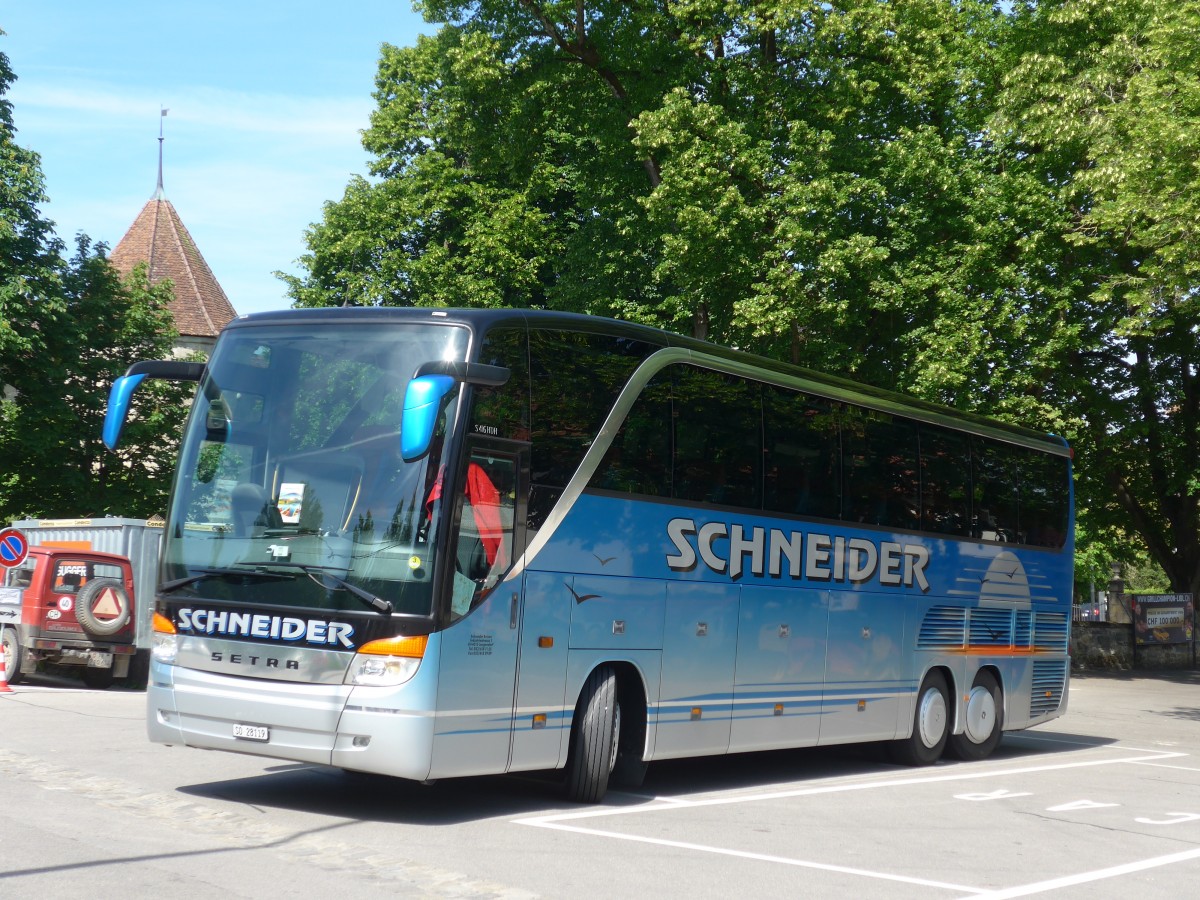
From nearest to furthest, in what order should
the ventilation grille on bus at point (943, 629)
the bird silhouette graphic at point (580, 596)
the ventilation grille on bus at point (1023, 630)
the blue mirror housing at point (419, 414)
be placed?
the blue mirror housing at point (419, 414), the bird silhouette graphic at point (580, 596), the ventilation grille on bus at point (943, 629), the ventilation grille on bus at point (1023, 630)

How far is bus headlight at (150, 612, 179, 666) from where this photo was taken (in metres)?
9.66

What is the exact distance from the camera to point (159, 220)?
63.7 meters

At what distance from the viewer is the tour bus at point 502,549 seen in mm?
9062

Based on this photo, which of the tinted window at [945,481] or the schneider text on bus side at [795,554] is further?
the tinted window at [945,481]

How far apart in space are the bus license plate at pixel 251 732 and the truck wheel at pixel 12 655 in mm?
12636

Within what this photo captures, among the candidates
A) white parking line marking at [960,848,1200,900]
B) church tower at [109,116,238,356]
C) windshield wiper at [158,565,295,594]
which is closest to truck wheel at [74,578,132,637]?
windshield wiper at [158,565,295,594]

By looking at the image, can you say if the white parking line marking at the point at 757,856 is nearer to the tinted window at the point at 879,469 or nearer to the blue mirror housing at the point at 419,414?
the blue mirror housing at the point at 419,414

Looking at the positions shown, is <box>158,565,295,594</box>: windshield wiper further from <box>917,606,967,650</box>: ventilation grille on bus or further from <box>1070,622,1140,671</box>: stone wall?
<box>1070,622,1140,671</box>: stone wall

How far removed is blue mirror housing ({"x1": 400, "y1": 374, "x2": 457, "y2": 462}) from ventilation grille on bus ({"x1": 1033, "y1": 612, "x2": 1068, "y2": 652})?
11393 millimetres

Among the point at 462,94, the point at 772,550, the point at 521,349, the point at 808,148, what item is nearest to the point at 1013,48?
the point at 808,148

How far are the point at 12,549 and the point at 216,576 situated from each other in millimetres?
11181

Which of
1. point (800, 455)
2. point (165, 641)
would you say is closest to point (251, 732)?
point (165, 641)

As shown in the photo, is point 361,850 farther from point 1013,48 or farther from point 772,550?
point 1013,48

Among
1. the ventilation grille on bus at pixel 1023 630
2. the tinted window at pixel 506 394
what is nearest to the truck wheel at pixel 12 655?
the tinted window at pixel 506 394
